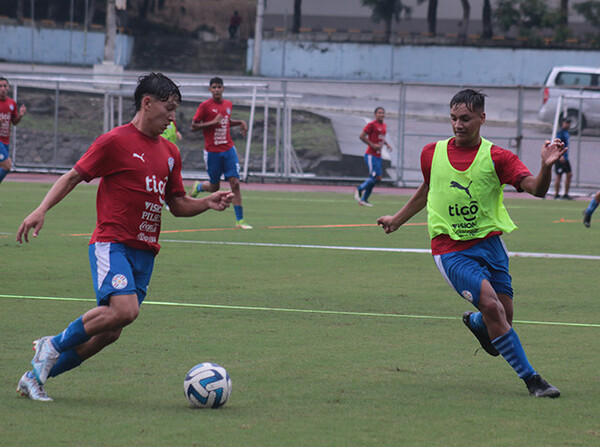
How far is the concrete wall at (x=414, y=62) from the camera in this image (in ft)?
155

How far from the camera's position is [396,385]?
619 cm

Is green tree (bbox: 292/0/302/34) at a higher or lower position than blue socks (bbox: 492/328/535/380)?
higher

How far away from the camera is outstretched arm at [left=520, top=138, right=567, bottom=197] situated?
5.79m

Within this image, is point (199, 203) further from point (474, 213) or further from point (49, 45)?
point (49, 45)

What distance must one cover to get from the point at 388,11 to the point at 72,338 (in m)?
46.8

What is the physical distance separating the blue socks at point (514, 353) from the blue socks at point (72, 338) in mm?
2480

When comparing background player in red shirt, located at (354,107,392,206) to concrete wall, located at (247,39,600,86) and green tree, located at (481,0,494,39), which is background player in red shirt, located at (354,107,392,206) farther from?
green tree, located at (481,0,494,39)

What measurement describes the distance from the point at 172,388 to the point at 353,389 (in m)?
1.10

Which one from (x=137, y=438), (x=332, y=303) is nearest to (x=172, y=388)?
(x=137, y=438)

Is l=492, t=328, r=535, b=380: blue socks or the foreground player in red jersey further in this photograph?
l=492, t=328, r=535, b=380: blue socks

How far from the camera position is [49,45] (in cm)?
5041

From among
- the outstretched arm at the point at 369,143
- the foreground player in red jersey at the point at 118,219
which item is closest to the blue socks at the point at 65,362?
the foreground player in red jersey at the point at 118,219

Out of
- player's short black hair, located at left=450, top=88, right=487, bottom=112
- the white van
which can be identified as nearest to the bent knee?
player's short black hair, located at left=450, top=88, right=487, bottom=112

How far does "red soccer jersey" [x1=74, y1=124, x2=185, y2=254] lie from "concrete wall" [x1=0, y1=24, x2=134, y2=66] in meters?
44.9
